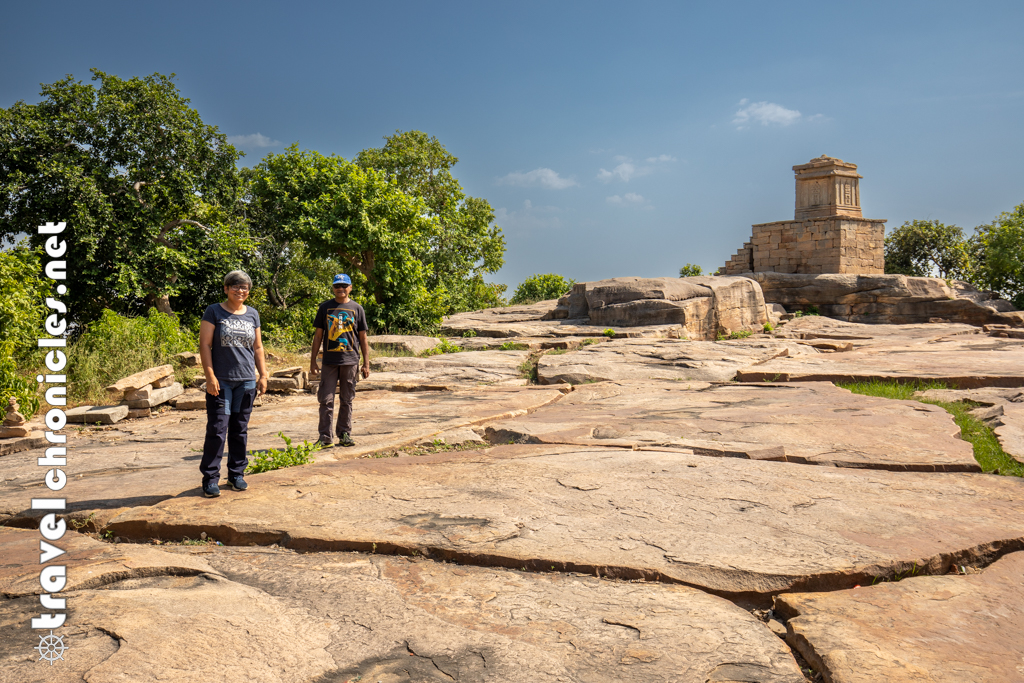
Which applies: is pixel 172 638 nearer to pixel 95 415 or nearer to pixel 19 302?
pixel 95 415

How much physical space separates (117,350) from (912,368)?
12129mm

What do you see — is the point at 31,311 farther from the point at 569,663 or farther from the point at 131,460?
→ the point at 569,663

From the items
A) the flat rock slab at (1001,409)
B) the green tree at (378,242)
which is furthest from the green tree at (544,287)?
the flat rock slab at (1001,409)

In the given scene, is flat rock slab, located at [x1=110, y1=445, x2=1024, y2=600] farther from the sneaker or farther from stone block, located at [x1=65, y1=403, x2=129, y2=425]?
stone block, located at [x1=65, y1=403, x2=129, y2=425]

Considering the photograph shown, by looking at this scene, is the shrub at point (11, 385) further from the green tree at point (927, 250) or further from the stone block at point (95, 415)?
the green tree at point (927, 250)

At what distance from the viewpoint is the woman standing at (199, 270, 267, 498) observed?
4082 millimetres

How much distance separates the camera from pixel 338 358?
566 cm

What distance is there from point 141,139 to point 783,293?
68.5ft

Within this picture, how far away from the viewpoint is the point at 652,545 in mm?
3055

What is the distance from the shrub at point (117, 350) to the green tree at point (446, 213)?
1513 centimetres

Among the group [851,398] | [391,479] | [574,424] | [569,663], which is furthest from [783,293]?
[569,663]

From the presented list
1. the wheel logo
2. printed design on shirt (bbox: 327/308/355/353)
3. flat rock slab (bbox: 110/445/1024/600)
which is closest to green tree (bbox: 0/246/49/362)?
printed design on shirt (bbox: 327/308/355/353)

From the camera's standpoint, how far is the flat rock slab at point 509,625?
2.11 metres

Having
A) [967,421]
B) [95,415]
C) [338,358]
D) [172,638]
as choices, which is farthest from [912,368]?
[95,415]
